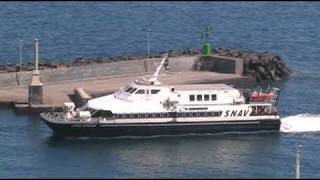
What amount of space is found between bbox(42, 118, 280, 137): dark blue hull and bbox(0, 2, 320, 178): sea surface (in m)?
0.44

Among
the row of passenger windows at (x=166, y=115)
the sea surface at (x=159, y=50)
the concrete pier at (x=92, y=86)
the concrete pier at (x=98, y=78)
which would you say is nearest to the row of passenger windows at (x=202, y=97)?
the row of passenger windows at (x=166, y=115)

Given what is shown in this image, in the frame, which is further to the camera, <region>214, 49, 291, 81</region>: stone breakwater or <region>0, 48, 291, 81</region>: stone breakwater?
<region>214, 49, 291, 81</region>: stone breakwater

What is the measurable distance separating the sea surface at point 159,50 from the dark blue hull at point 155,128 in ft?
1.46

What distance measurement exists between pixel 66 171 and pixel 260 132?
16698 millimetres

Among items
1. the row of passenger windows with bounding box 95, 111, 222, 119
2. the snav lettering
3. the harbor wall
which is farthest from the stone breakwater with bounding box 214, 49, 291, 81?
the row of passenger windows with bounding box 95, 111, 222, 119

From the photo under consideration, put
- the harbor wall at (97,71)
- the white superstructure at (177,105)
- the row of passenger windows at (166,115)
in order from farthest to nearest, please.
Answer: the harbor wall at (97,71) < the white superstructure at (177,105) < the row of passenger windows at (166,115)

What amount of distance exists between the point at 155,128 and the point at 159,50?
119 feet

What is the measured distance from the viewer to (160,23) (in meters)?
141

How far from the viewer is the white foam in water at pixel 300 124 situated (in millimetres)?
83938

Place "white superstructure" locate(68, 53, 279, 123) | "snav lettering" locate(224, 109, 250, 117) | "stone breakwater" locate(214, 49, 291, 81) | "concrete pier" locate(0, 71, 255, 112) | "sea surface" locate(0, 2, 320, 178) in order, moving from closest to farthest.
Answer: "sea surface" locate(0, 2, 320, 178)
"white superstructure" locate(68, 53, 279, 123)
"snav lettering" locate(224, 109, 250, 117)
"concrete pier" locate(0, 71, 255, 112)
"stone breakwater" locate(214, 49, 291, 81)

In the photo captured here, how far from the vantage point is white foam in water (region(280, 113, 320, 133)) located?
275 ft

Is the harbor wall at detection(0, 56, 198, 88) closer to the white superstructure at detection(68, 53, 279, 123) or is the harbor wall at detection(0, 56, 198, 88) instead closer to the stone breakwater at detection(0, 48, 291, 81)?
the stone breakwater at detection(0, 48, 291, 81)

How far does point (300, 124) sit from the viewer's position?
8444 cm

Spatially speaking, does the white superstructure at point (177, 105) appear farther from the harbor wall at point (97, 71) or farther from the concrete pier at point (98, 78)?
the harbor wall at point (97, 71)
